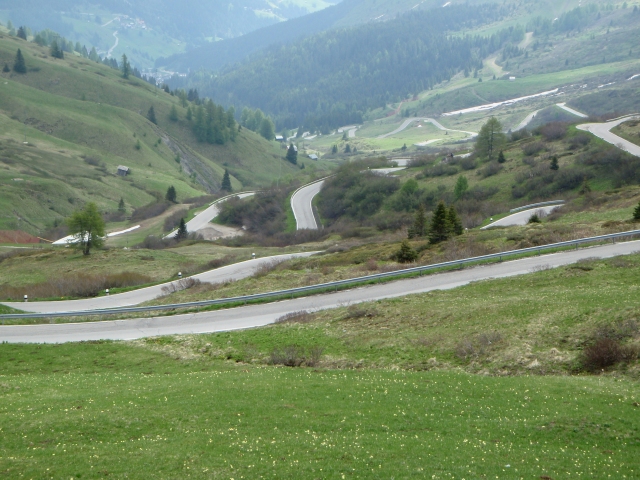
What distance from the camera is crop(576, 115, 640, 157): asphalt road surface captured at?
224 ft

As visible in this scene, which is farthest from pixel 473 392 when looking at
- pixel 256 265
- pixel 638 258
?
pixel 256 265

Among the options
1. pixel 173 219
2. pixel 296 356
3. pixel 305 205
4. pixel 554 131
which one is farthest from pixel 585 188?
pixel 173 219

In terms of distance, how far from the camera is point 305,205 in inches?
3593

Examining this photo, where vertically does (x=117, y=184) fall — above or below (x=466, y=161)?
above

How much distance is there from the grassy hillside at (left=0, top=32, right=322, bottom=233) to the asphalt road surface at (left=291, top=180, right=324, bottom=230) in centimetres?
3622

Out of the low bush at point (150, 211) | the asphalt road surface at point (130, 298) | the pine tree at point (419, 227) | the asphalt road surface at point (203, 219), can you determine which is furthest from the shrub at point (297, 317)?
the low bush at point (150, 211)

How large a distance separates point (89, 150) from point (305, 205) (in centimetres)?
7674

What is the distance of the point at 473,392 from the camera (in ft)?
52.8

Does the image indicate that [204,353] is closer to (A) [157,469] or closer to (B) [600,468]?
(A) [157,469]

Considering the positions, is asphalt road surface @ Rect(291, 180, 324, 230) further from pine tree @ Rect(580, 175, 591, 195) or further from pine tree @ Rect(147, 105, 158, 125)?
pine tree @ Rect(147, 105, 158, 125)

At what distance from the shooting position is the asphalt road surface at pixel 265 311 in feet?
96.2

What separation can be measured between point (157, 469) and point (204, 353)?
39.2 feet

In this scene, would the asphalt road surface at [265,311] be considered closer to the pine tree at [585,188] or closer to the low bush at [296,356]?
the low bush at [296,356]

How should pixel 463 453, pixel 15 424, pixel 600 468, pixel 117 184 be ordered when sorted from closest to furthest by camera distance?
pixel 600 468 → pixel 463 453 → pixel 15 424 → pixel 117 184
